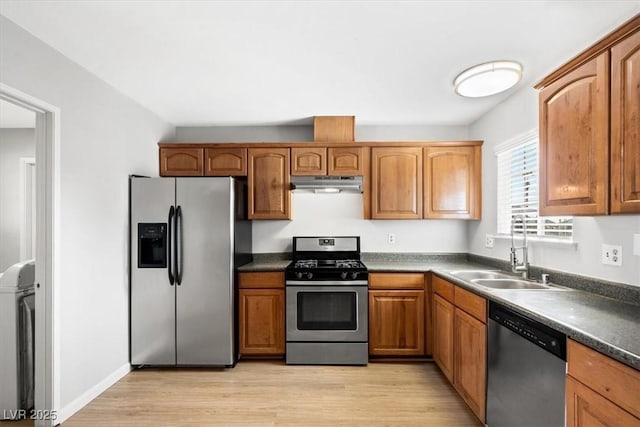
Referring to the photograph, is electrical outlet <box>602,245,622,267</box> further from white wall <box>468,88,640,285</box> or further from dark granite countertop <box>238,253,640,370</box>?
dark granite countertop <box>238,253,640,370</box>

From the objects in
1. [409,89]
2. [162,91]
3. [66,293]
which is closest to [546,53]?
[409,89]

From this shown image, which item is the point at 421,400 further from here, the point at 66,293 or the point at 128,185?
the point at 128,185

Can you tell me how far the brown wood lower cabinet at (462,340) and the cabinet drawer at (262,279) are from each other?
4.76ft

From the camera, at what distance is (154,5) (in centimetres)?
166

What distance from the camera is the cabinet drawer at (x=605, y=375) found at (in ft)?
3.41

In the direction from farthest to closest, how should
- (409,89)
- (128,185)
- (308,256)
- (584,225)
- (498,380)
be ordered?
(308,256) < (128,185) < (409,89) < (584,225) < (498,380)

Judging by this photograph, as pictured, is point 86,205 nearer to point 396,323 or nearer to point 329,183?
point 329,183

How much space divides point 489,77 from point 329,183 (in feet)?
5.22

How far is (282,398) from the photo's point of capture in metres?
2.51

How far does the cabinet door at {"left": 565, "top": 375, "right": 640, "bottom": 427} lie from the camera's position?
3.53ft

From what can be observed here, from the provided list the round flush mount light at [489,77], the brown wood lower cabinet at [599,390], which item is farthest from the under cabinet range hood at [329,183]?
the brown wood lower cabinet at [599,390]

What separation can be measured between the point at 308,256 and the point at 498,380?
2.19 m

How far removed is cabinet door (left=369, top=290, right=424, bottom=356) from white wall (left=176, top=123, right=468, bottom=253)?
75 cm

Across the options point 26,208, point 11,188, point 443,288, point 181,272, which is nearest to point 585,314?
point 443,288
